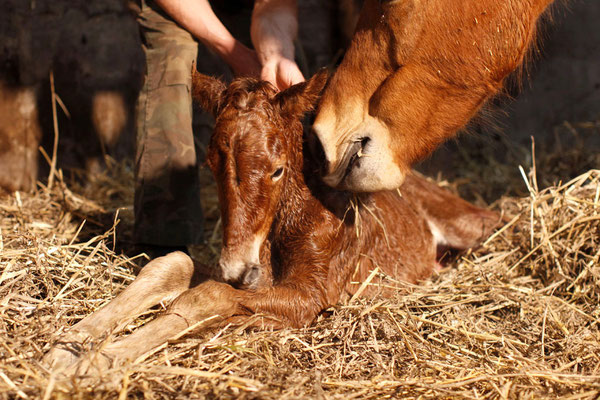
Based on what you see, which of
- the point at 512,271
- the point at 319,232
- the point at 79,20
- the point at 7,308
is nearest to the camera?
the point at 7,308

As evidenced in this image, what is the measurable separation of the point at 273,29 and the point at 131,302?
1.78 meters

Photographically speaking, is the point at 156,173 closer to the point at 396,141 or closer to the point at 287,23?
the point at 287,23

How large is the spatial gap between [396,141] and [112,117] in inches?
155

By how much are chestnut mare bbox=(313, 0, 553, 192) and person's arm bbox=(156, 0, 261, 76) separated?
2.82 ft

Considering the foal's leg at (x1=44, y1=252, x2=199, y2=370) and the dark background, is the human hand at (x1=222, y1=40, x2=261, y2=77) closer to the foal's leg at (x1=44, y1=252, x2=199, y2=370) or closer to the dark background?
the dark background

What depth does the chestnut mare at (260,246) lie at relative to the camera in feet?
8.30

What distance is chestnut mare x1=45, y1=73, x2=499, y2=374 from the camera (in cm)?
253

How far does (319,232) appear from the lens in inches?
120

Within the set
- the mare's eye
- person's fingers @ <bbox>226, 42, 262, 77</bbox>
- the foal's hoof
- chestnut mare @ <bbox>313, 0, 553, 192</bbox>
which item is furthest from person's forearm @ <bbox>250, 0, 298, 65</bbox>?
the foal's hoof

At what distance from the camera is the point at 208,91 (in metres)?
3.00

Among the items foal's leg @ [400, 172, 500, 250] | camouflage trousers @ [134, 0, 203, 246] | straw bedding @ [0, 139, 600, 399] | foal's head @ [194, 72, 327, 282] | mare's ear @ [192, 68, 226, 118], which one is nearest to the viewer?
straw bedding @ [0, 139, 600, 399]

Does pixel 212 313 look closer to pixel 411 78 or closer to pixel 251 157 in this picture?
pixel 251 157

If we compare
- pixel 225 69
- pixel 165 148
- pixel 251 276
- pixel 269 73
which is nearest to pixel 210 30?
pixel 269 73

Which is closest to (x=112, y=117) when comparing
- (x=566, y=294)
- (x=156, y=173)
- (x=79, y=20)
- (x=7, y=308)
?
(x=79, y=20)
